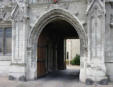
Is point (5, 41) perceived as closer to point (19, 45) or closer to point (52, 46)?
point (19, 45)

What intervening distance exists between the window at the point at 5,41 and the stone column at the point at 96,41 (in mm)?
4879

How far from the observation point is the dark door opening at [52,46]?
32.9ft

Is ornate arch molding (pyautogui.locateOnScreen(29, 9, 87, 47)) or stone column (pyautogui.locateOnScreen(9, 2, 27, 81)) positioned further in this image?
stone column (pyautogui.locateOnScreen(9, 2, 27, 81))

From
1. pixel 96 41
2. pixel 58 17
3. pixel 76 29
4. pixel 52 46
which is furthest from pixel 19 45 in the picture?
pixel 52 46

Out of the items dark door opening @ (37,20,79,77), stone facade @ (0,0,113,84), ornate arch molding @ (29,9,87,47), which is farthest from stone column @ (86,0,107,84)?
dark door opening @ (37,20,79,77)

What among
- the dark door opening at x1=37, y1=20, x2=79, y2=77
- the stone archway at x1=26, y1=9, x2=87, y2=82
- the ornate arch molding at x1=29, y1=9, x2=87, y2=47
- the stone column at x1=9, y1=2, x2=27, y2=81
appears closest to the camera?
the ornate arch molding at x1=29, y1=9, x2=87, y2=47

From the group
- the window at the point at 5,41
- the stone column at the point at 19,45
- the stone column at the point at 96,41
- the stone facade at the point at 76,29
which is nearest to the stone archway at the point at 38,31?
the stone facade at the point at 76,29

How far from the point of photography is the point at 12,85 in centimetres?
765

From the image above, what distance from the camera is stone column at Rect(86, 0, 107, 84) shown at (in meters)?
7.59

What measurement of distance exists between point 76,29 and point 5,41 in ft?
14.7

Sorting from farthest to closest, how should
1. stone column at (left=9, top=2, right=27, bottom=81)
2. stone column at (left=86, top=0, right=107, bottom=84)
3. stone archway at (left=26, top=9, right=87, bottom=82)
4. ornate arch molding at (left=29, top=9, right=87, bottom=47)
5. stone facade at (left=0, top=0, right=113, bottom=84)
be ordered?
1. stone column at (left=9, top=2, right=27, bottom=81)
2. stone archway at (left=26, top=9, right=87, bottom=82)
3. ornate arch molding at (left=29, top=9, right=87, bottom=47)
4. stone facade at (left=0, top=0, right=113, bottom=84)
5. stone column at (left=86, top=0, right=107, bottom=84)

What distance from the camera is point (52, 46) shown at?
13656mm

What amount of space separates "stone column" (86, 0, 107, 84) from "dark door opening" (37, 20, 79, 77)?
279 cm

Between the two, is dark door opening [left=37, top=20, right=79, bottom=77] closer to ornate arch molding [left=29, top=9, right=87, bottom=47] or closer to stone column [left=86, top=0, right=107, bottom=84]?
ornate arch molding [left=29, top=9, right=87, bottom=47]
